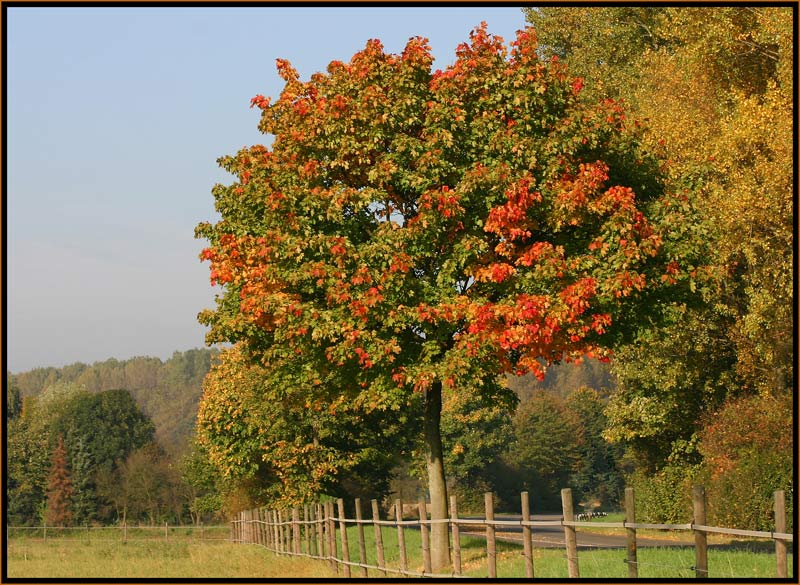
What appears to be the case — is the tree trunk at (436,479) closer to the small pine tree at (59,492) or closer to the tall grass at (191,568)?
the tall grass at (191,568)

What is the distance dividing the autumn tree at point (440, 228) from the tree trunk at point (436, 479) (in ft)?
0.27

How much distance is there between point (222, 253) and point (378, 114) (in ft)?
17.2

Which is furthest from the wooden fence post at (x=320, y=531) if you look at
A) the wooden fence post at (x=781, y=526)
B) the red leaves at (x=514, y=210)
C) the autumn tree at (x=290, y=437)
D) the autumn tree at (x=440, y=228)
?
the wooden fence post at (x=781, y=526)

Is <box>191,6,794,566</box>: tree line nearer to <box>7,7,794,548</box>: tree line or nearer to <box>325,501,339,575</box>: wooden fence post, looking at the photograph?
<box>7,7,794,548</box>: tree line

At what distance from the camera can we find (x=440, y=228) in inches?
977

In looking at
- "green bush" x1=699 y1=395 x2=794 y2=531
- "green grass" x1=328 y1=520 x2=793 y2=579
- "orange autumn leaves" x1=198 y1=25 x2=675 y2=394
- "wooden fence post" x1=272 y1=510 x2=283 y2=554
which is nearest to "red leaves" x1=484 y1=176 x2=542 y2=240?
"orange autumn leaves" x1=198 y1=25 x2=675 y2=394

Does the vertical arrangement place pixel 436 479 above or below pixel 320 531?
above

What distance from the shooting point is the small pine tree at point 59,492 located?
371ft

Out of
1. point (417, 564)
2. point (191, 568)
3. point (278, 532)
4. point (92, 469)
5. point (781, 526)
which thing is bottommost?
point (92, 469)

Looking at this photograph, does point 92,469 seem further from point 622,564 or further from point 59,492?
point 622,564

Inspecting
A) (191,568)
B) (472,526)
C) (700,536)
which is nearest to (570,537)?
(700,536)

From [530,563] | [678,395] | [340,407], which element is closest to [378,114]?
[340,407]

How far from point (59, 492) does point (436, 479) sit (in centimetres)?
9467

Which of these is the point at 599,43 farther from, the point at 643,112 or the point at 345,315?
the point at 345,315
